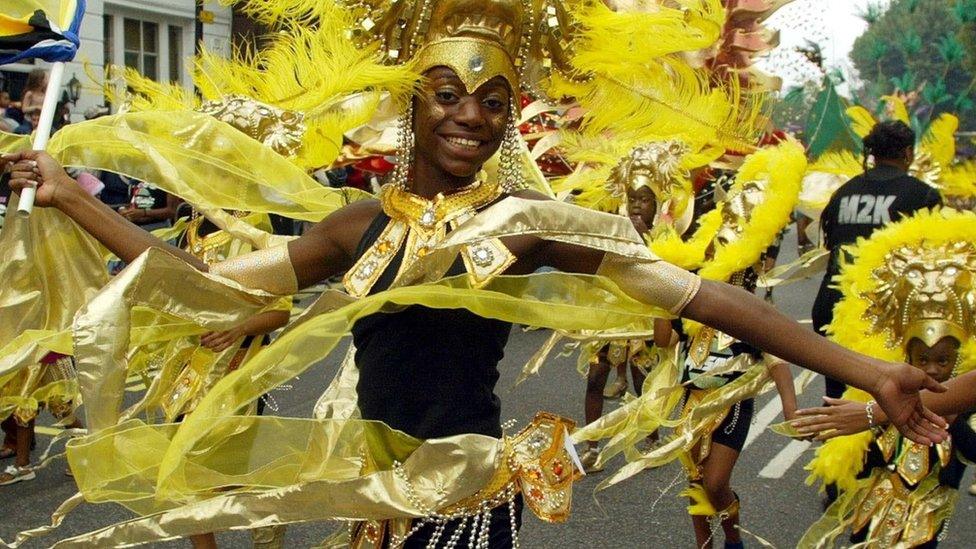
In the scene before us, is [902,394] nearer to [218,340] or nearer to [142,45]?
[218,340]

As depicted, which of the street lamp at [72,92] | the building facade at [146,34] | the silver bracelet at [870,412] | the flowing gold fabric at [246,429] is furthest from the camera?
the building facade at [146,34]

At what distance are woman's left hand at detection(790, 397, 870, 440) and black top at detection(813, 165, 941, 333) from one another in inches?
119

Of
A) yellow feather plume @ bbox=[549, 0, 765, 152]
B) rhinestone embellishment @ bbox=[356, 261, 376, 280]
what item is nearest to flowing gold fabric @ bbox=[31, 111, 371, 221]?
rhinestone embellishment @ bbox=[356, 261, 376, 280]

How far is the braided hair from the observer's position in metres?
5.97

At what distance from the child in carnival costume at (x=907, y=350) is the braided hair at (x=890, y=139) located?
7.00 ft

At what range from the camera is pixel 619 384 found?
8359 mm

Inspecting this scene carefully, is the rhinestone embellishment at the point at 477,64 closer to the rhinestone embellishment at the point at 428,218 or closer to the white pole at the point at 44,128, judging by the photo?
the rhinestone embellishment at the point at 428,218

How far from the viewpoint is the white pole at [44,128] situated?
8.05 ft

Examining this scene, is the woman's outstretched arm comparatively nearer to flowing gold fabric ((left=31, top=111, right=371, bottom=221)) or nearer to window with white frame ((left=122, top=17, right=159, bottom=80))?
flowing gold fabric ((left=31, top=111, right=371, bottom=221))

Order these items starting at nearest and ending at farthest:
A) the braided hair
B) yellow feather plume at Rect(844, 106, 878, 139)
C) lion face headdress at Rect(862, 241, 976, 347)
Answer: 1. lion face headdress at Rect(862, 241, 976, 347)
2. the braided hair
3. yellow feather plume at Rect(844, 106, 878, 139)

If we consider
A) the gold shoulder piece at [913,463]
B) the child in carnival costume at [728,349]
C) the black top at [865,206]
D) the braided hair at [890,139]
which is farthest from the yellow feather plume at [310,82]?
the braided hair at [890,139]

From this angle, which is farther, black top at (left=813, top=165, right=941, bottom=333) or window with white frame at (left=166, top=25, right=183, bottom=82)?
window with white frame at (left=166, top=25, right=183, bottom=82)

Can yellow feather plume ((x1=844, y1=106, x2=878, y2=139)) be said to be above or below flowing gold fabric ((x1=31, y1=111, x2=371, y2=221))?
below

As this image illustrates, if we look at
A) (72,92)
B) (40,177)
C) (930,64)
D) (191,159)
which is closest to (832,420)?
(191,159)
